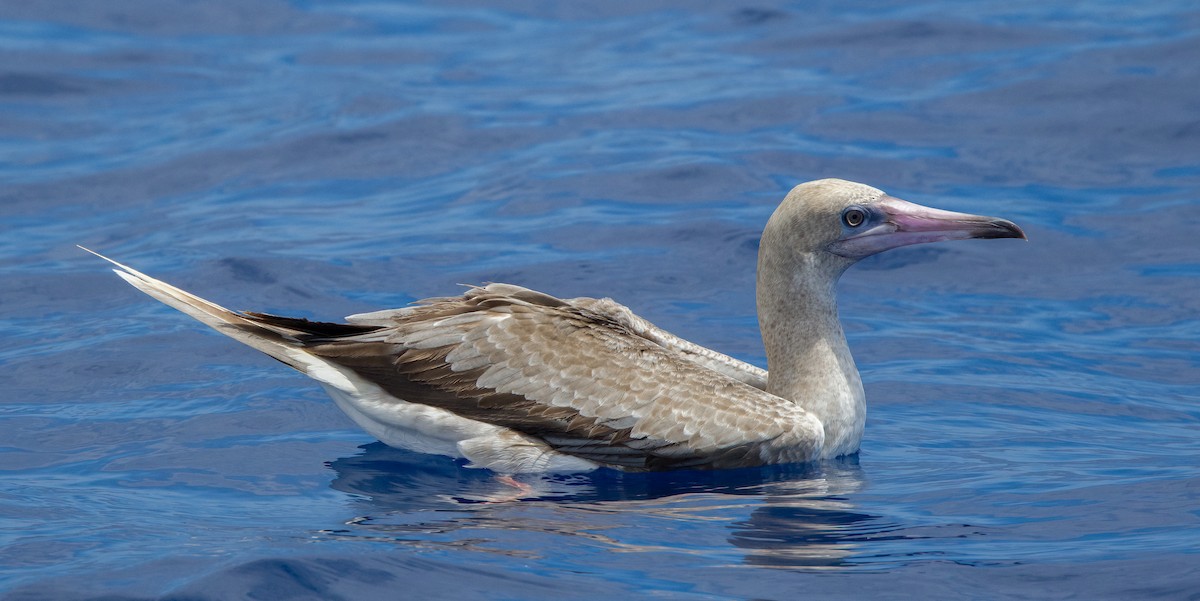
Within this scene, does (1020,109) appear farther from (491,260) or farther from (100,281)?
(100,281)

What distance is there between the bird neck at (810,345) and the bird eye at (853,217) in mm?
270

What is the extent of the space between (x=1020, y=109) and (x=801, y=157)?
7.53ft

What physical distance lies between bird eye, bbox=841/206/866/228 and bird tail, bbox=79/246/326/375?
2944mm

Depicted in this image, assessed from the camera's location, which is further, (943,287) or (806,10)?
(806,10)

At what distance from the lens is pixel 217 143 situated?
47.9 feet

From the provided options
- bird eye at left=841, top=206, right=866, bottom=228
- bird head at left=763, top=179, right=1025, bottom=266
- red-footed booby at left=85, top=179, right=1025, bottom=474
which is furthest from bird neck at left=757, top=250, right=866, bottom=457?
bird eye at left=841, top=206, right=866, bottom=228

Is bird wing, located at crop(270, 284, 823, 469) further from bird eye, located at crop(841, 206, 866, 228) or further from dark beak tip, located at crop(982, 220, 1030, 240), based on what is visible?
dark beak tip, located at crop(982, 220, 1030, 240)

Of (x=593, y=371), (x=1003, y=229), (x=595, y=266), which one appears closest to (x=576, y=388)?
(x=593, y=371)

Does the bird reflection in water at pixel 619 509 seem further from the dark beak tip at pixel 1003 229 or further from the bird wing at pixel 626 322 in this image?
the dark beak tip at pixel 1003 229

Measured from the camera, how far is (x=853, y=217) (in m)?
8.20

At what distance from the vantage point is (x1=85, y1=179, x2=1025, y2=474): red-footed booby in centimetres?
791

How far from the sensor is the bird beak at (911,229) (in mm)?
8000

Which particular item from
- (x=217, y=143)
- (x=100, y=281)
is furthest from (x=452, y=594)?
(x=217, y=143)

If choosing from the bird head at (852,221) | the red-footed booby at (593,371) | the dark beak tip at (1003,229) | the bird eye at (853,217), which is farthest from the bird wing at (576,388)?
the dark beak tip at (1003,229)
